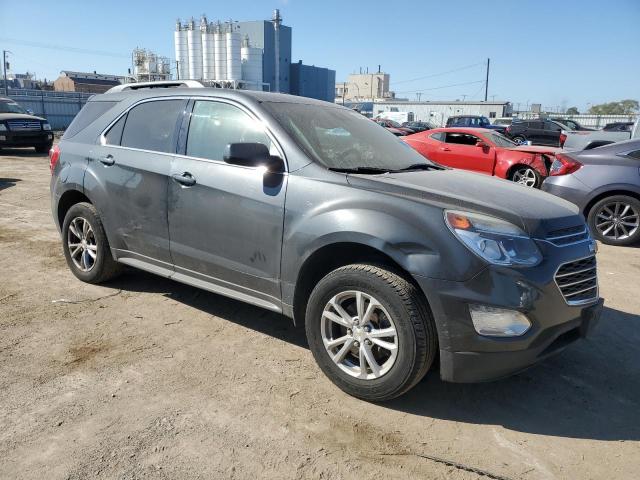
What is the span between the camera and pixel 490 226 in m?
2.71

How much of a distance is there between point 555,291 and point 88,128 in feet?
13.5

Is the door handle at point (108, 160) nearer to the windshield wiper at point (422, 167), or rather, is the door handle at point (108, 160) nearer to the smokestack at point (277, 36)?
the windshield wiper at point (422, 167)

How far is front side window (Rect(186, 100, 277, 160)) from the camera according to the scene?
3.55 m

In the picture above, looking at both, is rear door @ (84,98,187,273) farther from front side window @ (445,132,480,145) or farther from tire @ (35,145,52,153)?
tire @ (35,145,52,153)

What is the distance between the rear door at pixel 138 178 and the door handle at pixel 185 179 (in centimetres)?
14

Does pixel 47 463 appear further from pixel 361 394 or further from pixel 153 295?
pixel 153 295

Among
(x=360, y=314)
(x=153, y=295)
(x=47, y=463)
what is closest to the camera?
(x=47, y=463)

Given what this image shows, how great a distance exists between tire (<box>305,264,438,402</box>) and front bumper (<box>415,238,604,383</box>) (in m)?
0.10

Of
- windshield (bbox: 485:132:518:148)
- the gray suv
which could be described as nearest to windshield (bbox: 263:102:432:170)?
the gray suv

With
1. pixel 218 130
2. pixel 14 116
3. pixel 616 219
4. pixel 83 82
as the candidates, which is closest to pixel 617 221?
pixel 616 219

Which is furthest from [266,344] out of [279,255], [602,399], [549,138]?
[549,138]

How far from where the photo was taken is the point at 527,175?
10.6 meters

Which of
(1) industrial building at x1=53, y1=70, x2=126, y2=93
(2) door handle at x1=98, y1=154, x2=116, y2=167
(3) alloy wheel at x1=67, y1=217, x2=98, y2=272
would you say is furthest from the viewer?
(1) industrial building at x1=53, y1=70, x2=126, y2=93

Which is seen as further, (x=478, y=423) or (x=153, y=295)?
(x=153, y=295)
